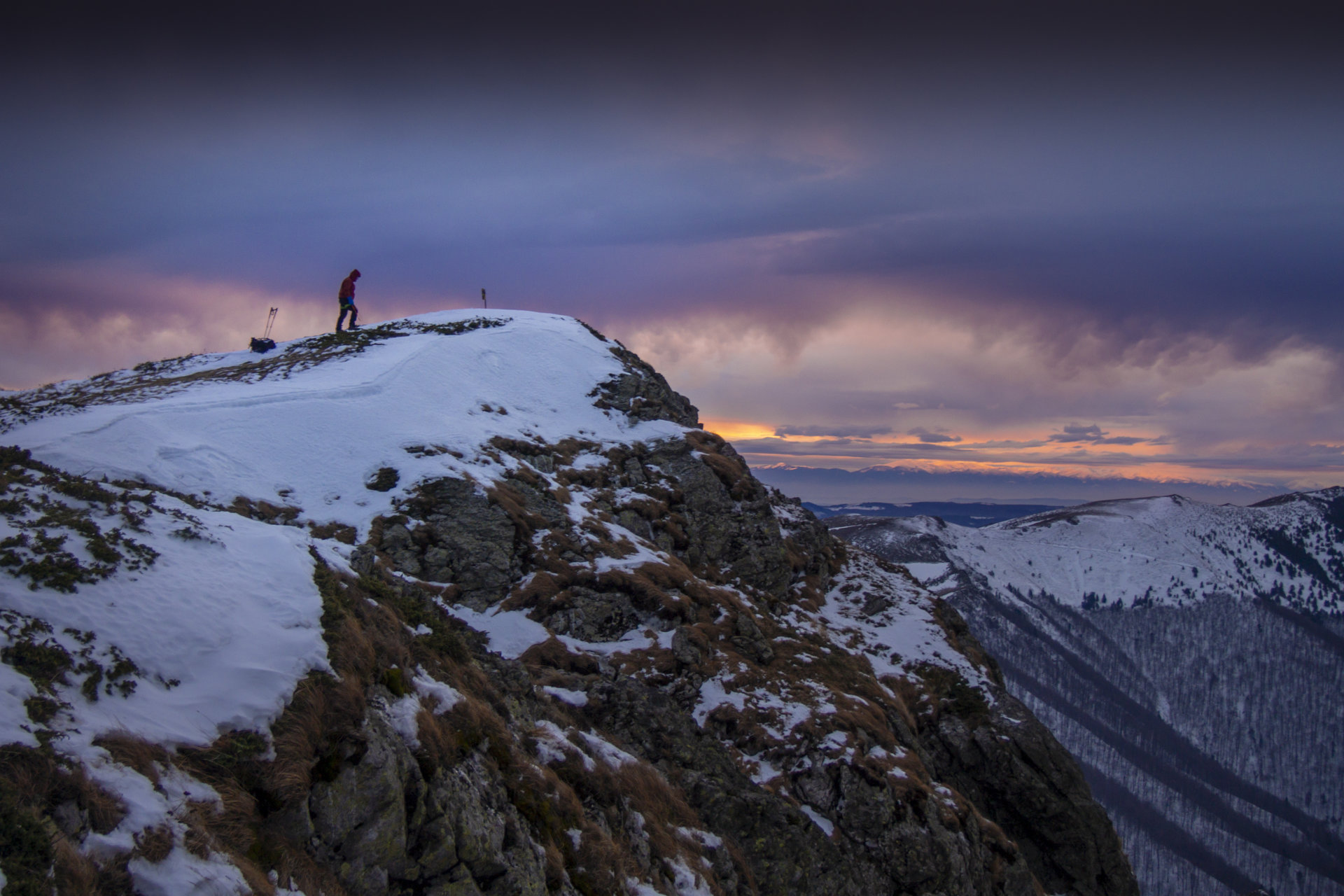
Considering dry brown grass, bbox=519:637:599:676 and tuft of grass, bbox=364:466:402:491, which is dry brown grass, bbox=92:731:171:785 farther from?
tuft of grass, bbox=364:466:402:491

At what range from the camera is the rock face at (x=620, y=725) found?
921 cm

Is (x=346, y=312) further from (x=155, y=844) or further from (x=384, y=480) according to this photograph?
(x=155, y=844)

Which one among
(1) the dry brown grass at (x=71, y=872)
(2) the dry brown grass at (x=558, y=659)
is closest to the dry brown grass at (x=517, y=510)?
(2) the dry brown grass at (x=558, y=659)

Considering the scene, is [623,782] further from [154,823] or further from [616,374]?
[616,374]

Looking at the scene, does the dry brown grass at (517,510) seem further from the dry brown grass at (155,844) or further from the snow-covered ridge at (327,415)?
the dry brown grass at (155,844)

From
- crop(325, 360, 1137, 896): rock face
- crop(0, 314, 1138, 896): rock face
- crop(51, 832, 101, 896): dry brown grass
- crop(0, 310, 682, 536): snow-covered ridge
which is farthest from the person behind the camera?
crop(0, 310, 682, 536): snow-covered ridge

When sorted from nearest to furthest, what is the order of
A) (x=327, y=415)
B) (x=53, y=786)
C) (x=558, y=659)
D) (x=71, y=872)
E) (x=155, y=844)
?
(x=71, y=872)
(x=53, y=786)
(x=155, y=844)
(x=558, y=659)
(x=327, y=415)

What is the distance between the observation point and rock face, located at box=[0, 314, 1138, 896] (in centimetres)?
921

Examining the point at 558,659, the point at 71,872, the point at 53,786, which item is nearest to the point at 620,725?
the point at 558,659

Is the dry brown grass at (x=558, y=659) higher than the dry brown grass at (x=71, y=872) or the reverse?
the reverse

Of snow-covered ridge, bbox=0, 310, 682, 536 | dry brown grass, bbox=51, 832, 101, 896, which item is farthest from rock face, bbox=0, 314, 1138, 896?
snow-covered ridge, bbox=0, 310, 682, 536

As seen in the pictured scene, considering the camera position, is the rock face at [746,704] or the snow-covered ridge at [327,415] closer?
the rock face at [746,704]

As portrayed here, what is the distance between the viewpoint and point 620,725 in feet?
62.6

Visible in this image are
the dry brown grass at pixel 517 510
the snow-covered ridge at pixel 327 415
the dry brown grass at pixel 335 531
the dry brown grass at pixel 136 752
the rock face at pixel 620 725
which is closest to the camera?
the dry brown grass at pixel 136 752
